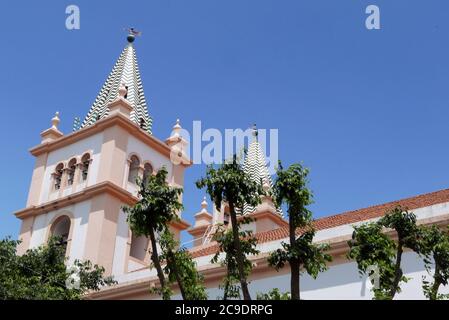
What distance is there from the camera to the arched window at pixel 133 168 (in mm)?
26875

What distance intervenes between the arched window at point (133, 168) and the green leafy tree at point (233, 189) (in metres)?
16.3

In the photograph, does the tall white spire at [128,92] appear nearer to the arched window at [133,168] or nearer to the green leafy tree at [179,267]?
the arched window at [133,168]

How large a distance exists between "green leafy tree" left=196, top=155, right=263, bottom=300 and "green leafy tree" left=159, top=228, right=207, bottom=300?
1190mm

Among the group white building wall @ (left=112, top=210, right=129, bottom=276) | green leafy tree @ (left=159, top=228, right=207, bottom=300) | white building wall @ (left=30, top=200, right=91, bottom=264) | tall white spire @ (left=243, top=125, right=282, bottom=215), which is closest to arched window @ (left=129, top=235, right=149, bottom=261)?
white building wall @ (left=112, top=210, right=129, bottom=276)

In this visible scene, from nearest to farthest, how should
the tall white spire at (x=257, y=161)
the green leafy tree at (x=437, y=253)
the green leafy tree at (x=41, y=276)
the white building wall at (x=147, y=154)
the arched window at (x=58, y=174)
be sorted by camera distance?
1. the green leafy tree at (x=437, y=253)
2. the green leafy tree at (x=41, y=276)
3. the white building wall at (x=147, y=154)
4. the arched window at (x=58, y=174)
5. the tall white spire at (x=257, y=161)

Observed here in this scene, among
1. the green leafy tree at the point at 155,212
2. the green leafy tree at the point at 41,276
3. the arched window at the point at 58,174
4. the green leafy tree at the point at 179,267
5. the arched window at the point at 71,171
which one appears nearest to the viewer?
the green leafy tree at the point at 155,212

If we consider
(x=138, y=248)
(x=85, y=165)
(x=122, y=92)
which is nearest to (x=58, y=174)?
(x=85, y=165)

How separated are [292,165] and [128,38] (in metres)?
22.8

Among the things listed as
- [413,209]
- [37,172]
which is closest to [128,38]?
[37,172]

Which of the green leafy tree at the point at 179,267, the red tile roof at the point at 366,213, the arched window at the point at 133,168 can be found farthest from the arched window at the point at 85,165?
the green leafy tree at the point at 179,267

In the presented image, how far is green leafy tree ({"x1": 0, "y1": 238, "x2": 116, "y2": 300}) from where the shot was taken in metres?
14.5

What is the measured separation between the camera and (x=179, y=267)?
11742 mm

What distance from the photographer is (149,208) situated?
10.9 m
